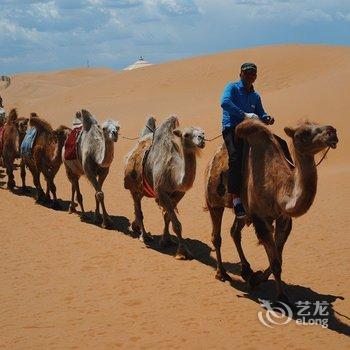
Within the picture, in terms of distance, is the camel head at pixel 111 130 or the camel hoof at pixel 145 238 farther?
the camel head at pixel 111 130

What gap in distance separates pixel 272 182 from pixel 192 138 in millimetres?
1837

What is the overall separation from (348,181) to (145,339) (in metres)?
9.38

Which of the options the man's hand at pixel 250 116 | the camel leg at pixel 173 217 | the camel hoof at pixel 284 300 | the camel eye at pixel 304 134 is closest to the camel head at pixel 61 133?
the camel leg at pixel 173 217

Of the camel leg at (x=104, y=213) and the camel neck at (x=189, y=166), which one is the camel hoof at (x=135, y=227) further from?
the camel neck at (x=189, y=166)

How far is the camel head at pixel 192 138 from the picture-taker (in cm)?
754

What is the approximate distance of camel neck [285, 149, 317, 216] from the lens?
534cm

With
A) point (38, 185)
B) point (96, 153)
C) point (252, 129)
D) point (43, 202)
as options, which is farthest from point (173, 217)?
point (38, 185)

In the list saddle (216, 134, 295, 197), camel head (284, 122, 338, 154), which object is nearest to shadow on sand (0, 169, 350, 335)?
saddle (216, 134, 295, 197)

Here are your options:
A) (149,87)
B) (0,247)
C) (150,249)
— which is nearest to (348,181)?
(150,249)

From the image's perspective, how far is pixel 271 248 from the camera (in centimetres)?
621

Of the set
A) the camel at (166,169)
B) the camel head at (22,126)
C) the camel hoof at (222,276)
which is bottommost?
the camel hoof at (222,276)

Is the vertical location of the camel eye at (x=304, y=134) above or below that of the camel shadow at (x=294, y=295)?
above

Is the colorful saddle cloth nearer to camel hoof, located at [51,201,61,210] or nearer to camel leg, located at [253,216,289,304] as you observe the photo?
camel hoof, located at [51,201,61,210]
